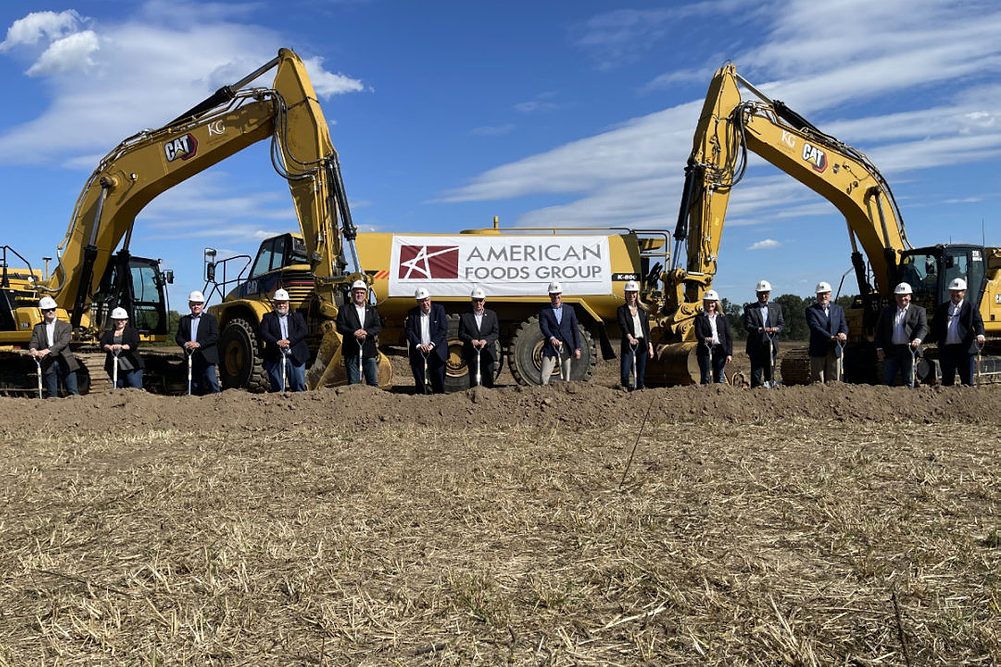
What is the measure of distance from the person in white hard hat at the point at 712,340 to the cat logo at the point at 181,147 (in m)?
8.48

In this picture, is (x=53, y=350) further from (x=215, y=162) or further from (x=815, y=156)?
(x=815, y=156)

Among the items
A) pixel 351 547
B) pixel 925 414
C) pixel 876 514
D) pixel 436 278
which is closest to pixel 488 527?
pixel 351 547

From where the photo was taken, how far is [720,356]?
11141mm

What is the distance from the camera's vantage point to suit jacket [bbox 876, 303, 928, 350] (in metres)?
10.4

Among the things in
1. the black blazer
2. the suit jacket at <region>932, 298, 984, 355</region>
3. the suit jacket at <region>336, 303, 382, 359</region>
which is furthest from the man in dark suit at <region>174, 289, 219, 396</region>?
the suit jacket at <region>932, 298, 984, 355</region>

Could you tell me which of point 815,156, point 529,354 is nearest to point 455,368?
point 529,354

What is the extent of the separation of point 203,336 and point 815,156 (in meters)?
10.4

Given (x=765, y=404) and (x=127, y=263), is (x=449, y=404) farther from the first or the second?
(x=127, y=263)

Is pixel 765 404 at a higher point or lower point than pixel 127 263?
lower

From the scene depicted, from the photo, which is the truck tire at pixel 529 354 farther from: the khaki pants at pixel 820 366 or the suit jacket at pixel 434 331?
the khaki pants at pixel 820 366

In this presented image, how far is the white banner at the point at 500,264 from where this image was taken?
13062 millimetres

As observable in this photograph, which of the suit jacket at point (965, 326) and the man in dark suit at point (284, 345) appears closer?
the suit jacket at point (965, 326)

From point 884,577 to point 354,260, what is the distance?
10088 millimetres

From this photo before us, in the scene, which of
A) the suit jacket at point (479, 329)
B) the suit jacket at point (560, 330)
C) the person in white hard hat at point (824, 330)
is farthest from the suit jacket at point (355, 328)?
the person in white hard hat at point (824, 330)
